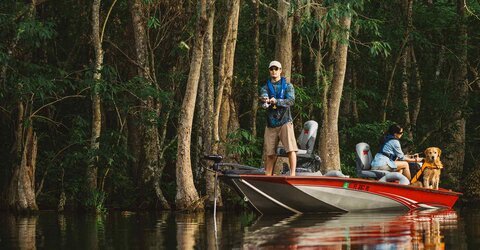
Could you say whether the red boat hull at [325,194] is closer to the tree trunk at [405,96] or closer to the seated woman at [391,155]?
the seated woman at [391,155]

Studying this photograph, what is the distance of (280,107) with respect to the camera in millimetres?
19359

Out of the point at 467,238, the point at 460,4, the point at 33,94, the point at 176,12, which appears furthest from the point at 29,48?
the point at 467,238

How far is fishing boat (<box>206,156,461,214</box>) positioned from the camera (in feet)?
63.1

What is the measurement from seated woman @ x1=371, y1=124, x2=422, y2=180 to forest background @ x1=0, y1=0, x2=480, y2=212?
2772 millimetres

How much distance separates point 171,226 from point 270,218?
2.46 meters

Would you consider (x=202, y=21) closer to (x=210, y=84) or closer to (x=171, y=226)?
(x=210, y=84)

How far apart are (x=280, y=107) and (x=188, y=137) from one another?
13.4 ft

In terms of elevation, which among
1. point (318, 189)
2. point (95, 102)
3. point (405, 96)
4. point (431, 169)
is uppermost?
point (405, 96)

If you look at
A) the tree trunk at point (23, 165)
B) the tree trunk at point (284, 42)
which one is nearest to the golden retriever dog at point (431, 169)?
the tree trunk at point (284, 42)

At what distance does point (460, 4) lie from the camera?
3133 cm

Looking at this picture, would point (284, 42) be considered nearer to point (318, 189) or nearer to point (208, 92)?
point (208, 92)

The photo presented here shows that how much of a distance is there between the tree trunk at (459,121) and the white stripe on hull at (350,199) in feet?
31.7

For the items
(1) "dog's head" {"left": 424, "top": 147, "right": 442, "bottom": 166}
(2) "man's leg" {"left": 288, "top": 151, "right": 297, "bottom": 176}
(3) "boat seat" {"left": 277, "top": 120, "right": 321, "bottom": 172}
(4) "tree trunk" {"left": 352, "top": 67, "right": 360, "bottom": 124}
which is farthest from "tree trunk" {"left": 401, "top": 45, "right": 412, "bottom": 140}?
(2) "man's leg" {"left": 288, "top": 151, "right": 297, "bottom": 176}

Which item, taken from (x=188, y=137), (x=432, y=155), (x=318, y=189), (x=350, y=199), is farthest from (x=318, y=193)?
Answer: (x=188, y=137)
